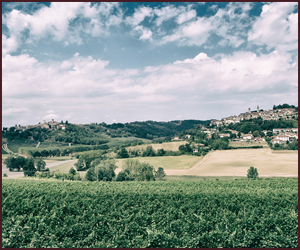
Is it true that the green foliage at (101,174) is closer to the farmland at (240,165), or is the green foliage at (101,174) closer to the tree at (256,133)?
the farmland at (240,165)

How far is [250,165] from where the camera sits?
193ft

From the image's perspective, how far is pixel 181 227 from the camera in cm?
1133

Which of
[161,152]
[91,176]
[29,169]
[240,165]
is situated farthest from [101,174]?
[161,152]

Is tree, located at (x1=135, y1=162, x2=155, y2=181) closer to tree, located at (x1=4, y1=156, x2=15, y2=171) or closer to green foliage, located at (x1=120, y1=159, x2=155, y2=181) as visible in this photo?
green foliage, located at (x1=120, y1=159, x2=155, y2=181)

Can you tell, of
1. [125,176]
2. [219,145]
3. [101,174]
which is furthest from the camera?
[219,145]

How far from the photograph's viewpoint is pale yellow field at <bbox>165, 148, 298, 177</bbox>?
165 feet

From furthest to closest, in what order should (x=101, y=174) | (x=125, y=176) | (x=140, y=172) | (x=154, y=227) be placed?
(x=101, y=174) → (x=140, y=172) → (x=125, y=176) → (x=154, y=227)

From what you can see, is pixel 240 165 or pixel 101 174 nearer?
pixel 101 174

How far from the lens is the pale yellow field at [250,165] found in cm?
5022

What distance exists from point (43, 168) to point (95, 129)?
11514cm

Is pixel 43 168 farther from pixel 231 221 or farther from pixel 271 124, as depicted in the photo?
pixel 271 124

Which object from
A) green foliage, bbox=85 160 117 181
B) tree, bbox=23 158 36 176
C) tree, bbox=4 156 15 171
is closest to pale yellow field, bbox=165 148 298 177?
green foliage, bbox=85 160 117 181

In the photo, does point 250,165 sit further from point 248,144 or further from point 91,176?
point 91,176

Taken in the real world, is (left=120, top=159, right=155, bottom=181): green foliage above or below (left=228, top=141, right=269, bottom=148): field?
below
